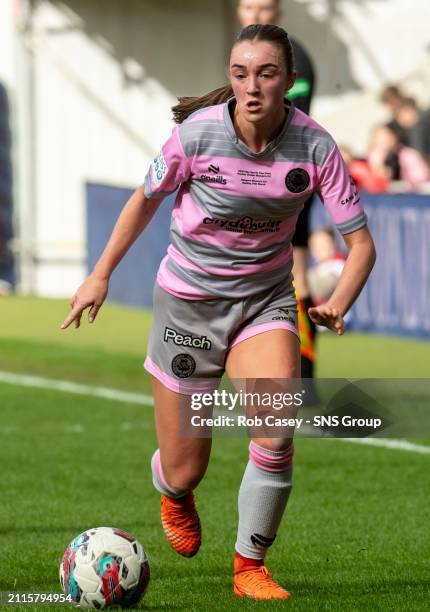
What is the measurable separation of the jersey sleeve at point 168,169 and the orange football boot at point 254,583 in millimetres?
1344

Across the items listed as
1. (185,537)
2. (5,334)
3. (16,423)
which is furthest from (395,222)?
(185,537)

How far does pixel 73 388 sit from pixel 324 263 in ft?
11.3

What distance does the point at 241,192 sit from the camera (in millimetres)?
5488

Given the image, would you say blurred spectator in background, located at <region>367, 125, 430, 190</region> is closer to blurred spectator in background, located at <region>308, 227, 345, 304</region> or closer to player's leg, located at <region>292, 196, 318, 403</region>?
blurred spectator in background, located at <region>308, 227, 345, 304</region>

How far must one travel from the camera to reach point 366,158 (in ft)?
53.6

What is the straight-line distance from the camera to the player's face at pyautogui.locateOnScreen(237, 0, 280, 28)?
8555 millimetres

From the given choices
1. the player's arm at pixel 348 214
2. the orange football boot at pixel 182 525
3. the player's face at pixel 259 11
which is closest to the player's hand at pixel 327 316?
the player's arm at pixel 348 214

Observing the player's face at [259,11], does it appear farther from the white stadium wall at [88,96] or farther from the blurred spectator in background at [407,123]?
the white stadium wall at [88,96]

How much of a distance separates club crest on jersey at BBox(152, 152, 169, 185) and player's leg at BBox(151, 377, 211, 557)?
803 millimetres

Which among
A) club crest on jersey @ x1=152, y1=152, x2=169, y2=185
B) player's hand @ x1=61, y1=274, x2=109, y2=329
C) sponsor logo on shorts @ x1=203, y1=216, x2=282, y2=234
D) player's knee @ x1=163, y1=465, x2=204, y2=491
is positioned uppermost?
club crest on jersey @ x1=152, y1=152, x2=169, y2=185

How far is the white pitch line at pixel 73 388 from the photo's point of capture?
1130 centimetres

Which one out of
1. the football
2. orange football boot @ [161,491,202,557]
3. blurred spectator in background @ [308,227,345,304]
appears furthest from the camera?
blurred spectator in background @ [308,227,345,304]

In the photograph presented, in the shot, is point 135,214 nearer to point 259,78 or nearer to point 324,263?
point 259,78

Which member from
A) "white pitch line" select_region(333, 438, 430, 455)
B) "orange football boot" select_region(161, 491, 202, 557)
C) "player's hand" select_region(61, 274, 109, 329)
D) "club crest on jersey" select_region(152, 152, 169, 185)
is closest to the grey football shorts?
"player's hand" select_region(61, 274, 109, 329)
